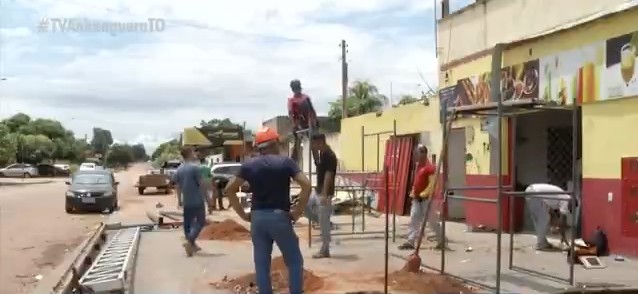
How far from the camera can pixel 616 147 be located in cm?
1076

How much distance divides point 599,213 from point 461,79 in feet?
17.5

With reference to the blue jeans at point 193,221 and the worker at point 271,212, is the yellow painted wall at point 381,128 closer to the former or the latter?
the blue jeans at point 193,221

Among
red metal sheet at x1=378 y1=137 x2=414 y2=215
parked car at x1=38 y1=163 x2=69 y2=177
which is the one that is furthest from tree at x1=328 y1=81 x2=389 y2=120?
red metal sheet at x1=378 y1=137 x2=414 y2=215

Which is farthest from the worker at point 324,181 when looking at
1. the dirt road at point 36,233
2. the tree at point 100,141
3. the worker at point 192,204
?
the tree at point 100,141

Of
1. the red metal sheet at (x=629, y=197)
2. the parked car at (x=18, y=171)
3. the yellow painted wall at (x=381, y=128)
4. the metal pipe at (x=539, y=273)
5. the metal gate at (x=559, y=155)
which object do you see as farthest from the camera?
the parked car at (x=18, y=171)

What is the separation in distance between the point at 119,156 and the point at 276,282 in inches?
5087

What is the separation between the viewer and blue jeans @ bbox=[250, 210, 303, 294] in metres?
6.77

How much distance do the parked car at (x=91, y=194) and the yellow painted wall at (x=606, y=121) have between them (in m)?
17.7

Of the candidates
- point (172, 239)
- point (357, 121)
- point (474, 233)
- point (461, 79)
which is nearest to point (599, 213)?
point (474, 233)

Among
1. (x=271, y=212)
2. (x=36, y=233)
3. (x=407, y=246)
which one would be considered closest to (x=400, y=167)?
(x=407, y=246)

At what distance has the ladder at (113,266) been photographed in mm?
8492

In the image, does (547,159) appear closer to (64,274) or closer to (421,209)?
(421,209)

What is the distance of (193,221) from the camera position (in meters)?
11.9

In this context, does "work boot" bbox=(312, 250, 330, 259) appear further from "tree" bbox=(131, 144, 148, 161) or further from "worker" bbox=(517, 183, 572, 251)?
"tree" bbox=(131, 144, 148, 161)
